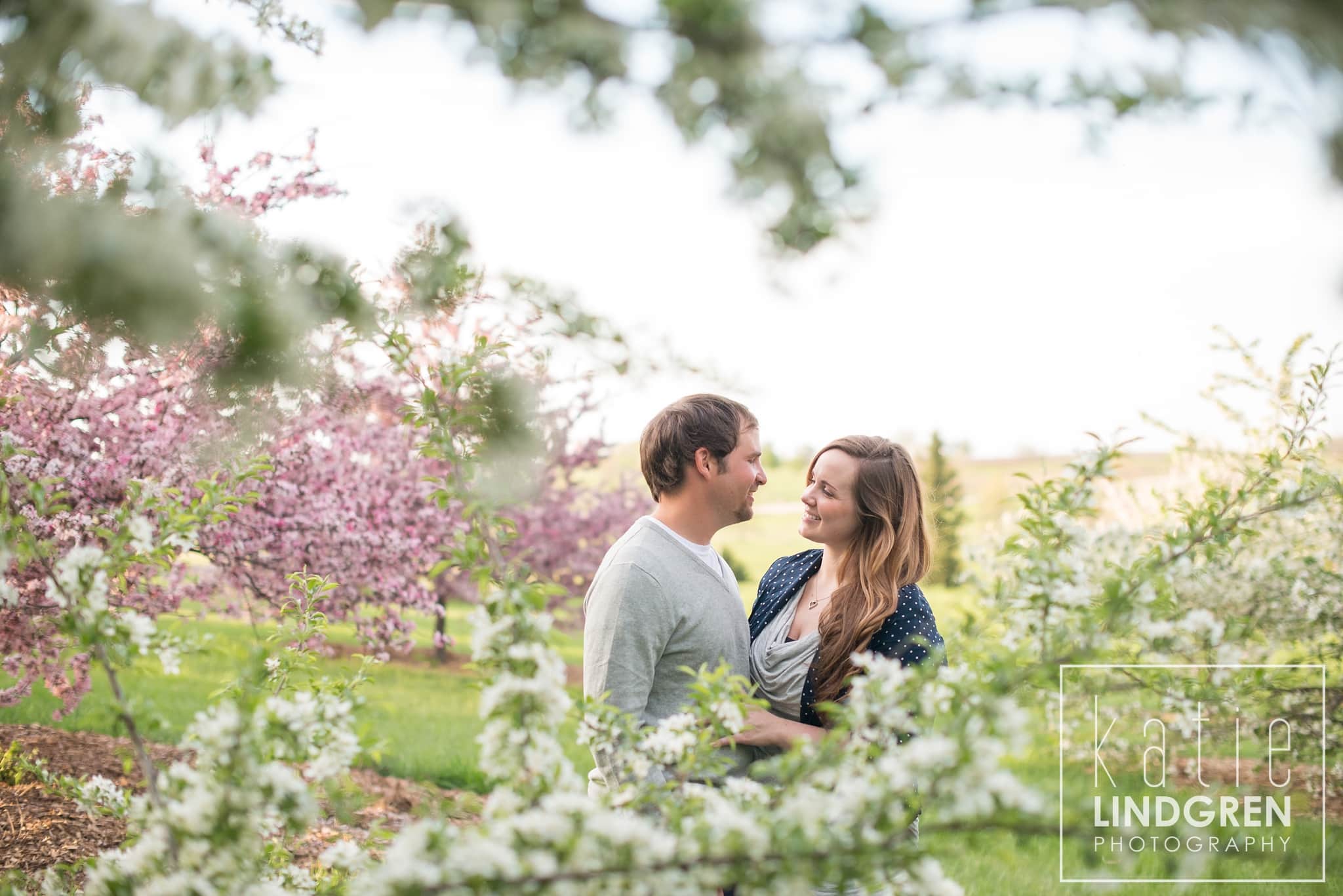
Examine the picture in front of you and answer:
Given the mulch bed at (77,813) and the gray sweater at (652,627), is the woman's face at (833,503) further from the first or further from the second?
the mulch bed at (77,813)

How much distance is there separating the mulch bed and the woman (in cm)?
102

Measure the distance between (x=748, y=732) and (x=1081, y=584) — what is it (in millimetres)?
1101

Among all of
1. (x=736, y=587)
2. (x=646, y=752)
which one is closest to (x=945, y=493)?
(x=736, y=587)

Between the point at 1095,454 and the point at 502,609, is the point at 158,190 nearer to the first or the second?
the point at 502,609

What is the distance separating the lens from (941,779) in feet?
4.83

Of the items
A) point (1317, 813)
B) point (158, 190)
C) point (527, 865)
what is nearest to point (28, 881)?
point (527, 865)

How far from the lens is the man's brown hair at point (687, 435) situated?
2887 mm

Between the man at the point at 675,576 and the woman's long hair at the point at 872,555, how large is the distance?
0.31 m

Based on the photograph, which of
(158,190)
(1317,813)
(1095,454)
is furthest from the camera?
(1317,813)

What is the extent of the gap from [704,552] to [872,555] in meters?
0.55

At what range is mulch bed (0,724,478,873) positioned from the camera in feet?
12.3

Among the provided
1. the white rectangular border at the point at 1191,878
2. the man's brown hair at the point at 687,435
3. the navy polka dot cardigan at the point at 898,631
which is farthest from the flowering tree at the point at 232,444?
the white rectangular border at the point at 1191,878

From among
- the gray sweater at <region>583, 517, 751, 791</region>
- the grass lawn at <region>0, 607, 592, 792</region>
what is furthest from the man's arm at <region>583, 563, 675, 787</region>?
the grass lawn at <region>0, 607, 592, 792</region>

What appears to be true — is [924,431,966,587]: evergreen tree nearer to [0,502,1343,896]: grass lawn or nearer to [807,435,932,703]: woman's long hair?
[0,502,1343,896]: grass lawn
